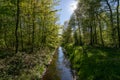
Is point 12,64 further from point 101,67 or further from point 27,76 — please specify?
point 101,67

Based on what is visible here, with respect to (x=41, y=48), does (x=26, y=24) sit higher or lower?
higher

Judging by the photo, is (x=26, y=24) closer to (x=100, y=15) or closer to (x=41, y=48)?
(x=41, y=48)

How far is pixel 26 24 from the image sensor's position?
43.5 metres

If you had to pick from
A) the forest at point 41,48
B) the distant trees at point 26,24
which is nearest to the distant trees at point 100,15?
the forest at point 41,48

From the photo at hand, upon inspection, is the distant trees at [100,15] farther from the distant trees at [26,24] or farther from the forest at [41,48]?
the distant trees at [26,24]

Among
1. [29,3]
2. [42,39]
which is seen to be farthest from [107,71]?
[42,39]

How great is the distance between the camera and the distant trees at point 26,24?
2975 cm

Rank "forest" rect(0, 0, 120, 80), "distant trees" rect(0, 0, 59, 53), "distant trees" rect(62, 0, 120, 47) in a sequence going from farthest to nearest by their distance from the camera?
1. "distant trees" rect(62, 0, 120, 47)
2. "distant trees" rect(0, 0, 59, 53)
3. "forest" rect(0, 0, 120, 80)

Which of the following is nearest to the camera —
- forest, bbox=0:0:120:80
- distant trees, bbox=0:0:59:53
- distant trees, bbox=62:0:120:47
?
forest, bbox=0:0:120:80

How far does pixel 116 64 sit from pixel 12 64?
10.6 meters

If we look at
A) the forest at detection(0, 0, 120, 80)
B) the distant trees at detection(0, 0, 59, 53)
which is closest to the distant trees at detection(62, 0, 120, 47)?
the forest at detection(0, 0, 120, 80)

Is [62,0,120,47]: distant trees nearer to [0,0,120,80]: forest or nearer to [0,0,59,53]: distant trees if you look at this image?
[0,0,120,80]: forest

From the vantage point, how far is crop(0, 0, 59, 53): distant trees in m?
29.8

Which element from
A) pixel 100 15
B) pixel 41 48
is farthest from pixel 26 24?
pixel 100 15
